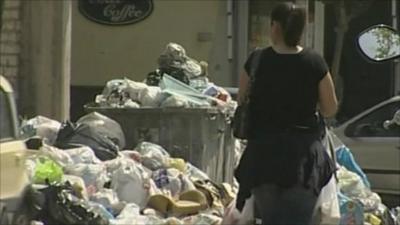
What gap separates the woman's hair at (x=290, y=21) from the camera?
559cm

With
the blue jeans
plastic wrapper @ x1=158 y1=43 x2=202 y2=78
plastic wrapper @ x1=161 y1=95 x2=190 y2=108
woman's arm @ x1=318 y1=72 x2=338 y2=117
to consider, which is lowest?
the blue jeans

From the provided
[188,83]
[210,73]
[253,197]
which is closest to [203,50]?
[210,73]

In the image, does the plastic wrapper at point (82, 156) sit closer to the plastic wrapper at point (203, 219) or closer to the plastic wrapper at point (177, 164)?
the plastic wrapper at point (177, 164)

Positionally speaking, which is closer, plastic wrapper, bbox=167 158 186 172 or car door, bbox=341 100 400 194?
plastic wrapper, bbox=167 158 186 172

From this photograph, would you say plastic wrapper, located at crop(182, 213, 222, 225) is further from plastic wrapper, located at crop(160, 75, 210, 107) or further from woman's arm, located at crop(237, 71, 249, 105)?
woman's arm, located at crop(237, 71, 249, 105)

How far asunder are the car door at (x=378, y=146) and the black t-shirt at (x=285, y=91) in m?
6.90

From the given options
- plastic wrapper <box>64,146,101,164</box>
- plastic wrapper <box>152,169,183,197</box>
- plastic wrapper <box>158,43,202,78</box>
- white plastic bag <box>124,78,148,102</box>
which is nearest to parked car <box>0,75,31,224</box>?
plastic wrapper <box>64,146,101,164</box>

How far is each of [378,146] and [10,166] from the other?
7.58m

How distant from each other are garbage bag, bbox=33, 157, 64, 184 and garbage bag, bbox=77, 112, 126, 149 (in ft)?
3.27

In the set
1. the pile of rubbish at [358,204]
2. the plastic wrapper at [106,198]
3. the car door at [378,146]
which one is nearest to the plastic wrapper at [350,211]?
the pile of rubbish at [358,204]

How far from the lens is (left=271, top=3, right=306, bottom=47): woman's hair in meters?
5.59

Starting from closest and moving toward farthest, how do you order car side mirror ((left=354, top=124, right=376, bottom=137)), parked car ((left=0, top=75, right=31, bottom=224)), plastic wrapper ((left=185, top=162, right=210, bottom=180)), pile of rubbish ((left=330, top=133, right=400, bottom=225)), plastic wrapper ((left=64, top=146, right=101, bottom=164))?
1. parked car ((left=0, top=75, right=31, bottom=224))
2. pile of rubbish ((left=330, top=133, right=400, bottom=225))
3. plastic wrapper ((left=64, top=146, right=101, bottom=164))
4. plastic wrapper ((left=185, top=162, right=210, bottom=180))
5. car side mirror ((left=354, top=124, right=376, bottom=137))

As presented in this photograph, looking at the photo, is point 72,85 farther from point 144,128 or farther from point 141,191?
point 141,191

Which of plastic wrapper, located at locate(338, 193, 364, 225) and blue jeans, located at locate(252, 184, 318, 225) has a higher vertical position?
blue jeans, located at locate(252, 184, 318, 225)
